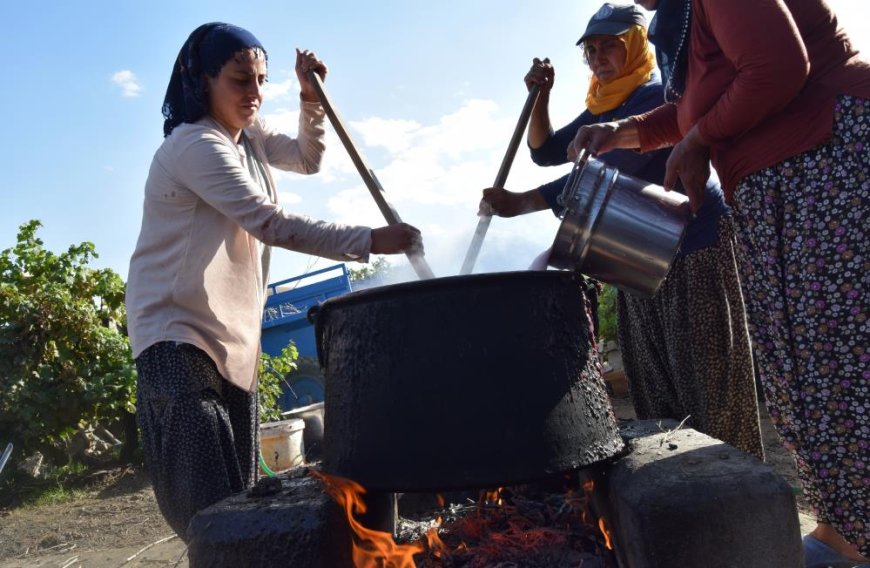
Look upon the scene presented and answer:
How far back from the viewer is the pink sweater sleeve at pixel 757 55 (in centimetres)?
166

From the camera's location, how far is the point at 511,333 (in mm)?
1741

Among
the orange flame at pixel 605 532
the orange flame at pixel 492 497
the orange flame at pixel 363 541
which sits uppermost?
→ the orange flame at pixel 363 541

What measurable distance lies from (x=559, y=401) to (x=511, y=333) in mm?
223

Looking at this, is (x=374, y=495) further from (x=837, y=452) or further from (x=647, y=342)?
(x=647, y=342)

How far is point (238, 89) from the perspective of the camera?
2357 millimetres

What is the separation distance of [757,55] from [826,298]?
67 centimetres

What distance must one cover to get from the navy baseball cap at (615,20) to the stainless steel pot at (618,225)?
1232 millimetres

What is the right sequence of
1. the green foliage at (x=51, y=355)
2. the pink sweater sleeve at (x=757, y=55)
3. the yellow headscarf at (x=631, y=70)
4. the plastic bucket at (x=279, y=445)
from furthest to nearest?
the green foliage at (x=51, y=355)
the plastic bucket at (x=279, y=445)
the yellow headscarf at (x=631, y=70)
the pink sweater sleeve at (x=757, y=55)

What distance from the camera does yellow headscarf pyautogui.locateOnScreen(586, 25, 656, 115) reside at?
309 cm

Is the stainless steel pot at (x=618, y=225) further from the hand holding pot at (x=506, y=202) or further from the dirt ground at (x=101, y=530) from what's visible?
the dirt ground at (x=101, y=530)

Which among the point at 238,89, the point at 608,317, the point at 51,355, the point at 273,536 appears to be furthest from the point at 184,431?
the point at 608,317

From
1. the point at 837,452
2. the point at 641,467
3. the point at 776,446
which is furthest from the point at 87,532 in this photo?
the point at 776,446

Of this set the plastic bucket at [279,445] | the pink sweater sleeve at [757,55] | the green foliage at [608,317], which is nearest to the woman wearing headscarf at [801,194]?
the pink sweater sleeve at [757,55]

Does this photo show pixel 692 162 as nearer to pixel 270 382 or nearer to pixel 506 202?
pixel 506 202
